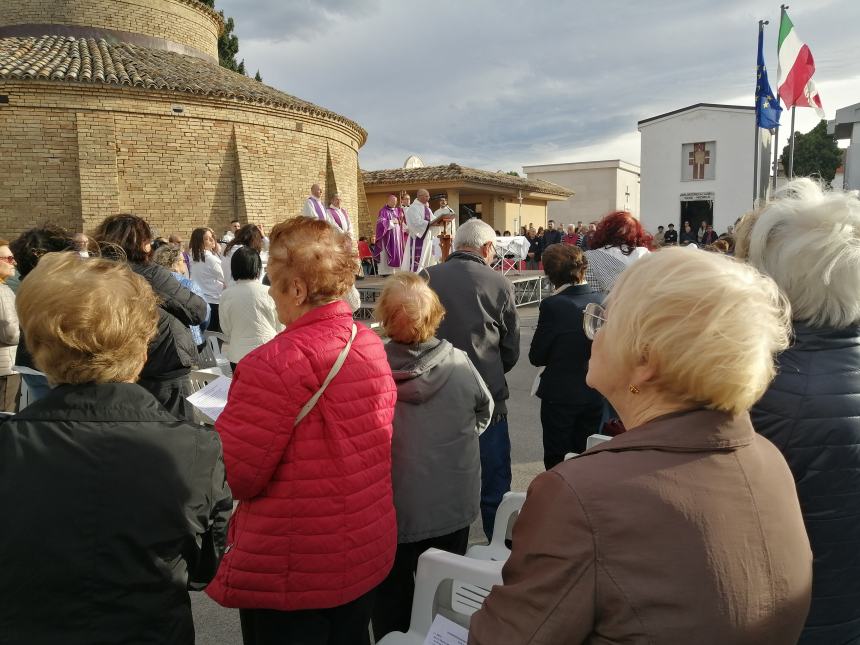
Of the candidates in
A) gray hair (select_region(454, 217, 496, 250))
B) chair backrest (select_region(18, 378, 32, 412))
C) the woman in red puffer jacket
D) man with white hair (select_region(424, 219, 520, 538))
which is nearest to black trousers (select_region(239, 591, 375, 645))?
the woman in red puffer jacket

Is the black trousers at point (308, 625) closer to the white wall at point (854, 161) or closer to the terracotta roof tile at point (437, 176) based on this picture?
the white wall at point (854, 161)

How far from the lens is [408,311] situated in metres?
2.66

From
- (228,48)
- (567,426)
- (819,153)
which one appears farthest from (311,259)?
(819,153)

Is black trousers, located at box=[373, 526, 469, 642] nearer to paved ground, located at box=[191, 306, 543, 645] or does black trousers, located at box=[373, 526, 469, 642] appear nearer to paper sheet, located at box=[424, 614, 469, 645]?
paper sheet, located at box=[424, 614, 469, 645]

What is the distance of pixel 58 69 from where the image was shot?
54.7 ft

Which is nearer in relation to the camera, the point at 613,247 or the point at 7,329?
the point at 7,329

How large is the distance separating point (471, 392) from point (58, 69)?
61.0ft

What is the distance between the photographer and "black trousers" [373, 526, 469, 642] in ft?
8.42

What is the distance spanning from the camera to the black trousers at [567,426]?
13.3 feet

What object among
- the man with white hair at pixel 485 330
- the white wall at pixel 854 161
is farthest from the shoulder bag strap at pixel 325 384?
the white wall at pixel 854 161

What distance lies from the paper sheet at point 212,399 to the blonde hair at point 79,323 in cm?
129

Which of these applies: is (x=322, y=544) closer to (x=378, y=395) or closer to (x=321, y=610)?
(x=321, y=610)

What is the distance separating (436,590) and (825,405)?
1.44 meters

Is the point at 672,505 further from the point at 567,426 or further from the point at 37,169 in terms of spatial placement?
the point at 37,169
